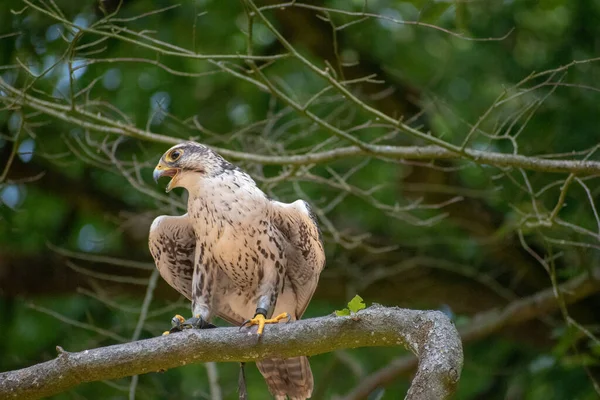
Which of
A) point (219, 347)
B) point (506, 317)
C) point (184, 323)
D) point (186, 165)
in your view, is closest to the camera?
point (219, 347)

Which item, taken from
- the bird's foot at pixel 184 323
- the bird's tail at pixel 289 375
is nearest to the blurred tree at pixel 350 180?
the bird's tail at pixel 289 375

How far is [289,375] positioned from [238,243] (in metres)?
0.89

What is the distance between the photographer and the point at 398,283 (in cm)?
798

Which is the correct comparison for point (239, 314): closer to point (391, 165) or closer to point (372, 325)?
point (372, 325)

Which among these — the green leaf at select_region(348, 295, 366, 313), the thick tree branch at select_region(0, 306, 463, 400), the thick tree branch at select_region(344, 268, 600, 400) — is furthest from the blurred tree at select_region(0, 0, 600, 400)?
the green leaf at select_region(348, 295, 366, 313)

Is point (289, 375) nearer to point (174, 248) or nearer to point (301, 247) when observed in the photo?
point (301, 247)

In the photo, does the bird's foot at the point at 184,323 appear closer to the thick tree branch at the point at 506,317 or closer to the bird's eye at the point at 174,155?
the bird's eye at the point at 174,155

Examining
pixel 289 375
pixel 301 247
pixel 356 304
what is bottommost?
pixel 289 375

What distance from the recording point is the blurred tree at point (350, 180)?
6.81 metres

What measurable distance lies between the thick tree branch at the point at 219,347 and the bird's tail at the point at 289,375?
1278 mm

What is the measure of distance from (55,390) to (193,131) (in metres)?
3.64

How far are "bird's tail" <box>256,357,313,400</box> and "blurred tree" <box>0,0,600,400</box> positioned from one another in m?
1.46

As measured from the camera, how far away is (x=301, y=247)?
5.54m

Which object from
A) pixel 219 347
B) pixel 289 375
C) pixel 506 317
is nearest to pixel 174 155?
pixel 289 375
